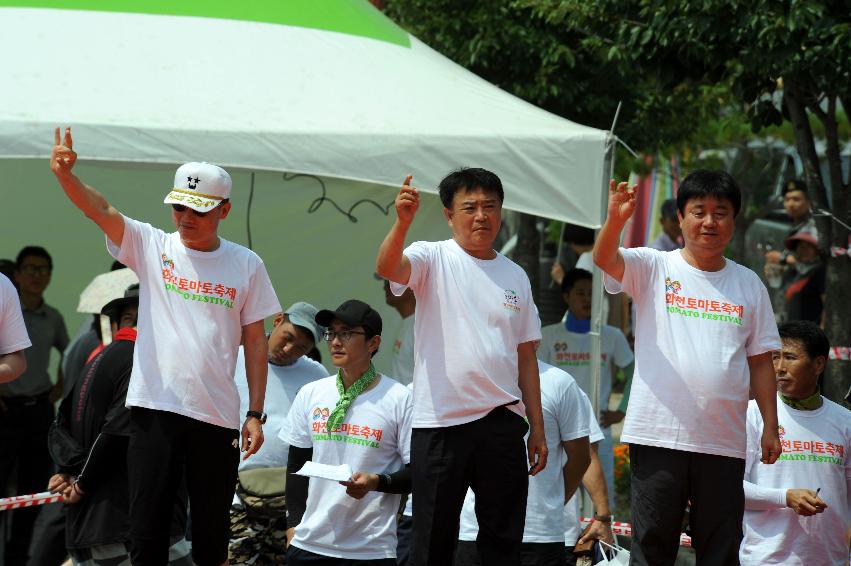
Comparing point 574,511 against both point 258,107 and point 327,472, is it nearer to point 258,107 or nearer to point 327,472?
point 327,472

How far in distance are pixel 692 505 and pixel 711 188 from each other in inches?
45.6

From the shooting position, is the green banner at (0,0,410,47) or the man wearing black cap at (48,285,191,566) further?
the green banner at (0,0,410,47)

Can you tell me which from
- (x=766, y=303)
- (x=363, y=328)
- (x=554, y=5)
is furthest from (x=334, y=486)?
(x=554, y=5)

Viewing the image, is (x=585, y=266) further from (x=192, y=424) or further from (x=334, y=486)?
(x=192, y=424)

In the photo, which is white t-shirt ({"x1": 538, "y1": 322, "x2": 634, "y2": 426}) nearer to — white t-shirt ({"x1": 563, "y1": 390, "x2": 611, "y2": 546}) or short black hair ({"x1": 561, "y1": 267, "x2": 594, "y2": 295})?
short black hair ({"x1": 561, "y1": 267, "x2": 594, "y2": 295})

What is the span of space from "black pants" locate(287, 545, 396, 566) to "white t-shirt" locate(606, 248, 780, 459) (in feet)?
4.00

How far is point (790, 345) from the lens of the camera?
220 inches

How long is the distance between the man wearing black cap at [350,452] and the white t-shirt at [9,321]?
47.6 inches

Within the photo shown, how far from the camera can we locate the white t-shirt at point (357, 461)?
540 cm

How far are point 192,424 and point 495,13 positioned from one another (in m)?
7.10

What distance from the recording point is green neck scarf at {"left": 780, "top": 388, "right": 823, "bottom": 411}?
5.53 m

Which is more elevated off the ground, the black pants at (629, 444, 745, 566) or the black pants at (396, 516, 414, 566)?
the black pants at (629, 444, 745, 566)

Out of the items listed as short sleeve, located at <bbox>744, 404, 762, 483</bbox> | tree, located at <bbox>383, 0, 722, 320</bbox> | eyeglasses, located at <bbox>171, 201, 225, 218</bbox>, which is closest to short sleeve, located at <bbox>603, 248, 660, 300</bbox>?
short sleeve, located at <bbox>744, 404, 762, 483</bbox>

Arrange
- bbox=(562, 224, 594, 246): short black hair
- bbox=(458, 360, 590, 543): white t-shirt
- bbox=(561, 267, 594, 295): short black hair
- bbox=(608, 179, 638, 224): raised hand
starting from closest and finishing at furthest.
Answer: bbox=(608, 179, 638, 224): raised hand < bbox=(458, 360, 590, 543): white t-shirt < bbox=(561, 267, 594, 295): short black hair < bbox=(562, 224, 594, 246): short black hair
